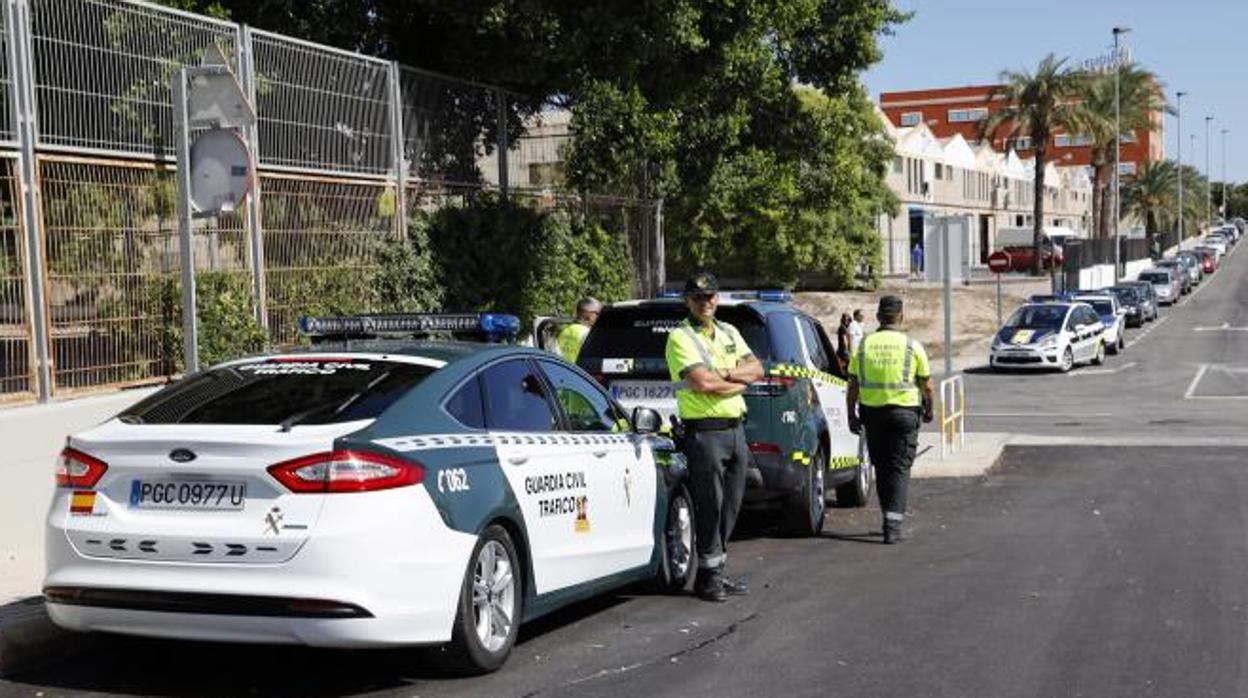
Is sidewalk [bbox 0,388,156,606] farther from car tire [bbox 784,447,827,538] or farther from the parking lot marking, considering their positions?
the parking lot marking

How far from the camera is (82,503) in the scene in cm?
604

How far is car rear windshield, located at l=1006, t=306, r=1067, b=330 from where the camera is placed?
117ft

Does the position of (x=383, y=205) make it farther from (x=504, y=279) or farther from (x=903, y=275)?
(x=903, y=275)

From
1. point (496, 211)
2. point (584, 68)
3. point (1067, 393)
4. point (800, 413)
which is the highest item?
point (584, 68)

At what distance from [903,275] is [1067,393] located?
3885cm

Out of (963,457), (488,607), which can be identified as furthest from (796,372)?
(963,457)

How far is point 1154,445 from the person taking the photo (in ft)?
63.9

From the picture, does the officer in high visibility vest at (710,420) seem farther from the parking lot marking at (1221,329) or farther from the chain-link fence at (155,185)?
the parking lot marking at (1221,329)

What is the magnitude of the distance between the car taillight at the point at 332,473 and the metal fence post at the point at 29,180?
5.12 m

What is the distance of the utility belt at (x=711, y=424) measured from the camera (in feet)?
27.4

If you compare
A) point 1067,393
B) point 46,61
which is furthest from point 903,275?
point 46,61

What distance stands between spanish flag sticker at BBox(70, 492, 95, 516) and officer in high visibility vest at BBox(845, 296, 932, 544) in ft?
20.4

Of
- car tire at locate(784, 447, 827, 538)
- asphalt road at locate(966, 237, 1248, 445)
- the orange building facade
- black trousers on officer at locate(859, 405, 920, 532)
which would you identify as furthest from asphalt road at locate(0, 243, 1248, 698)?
the orange building facade

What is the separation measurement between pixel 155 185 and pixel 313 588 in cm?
679
